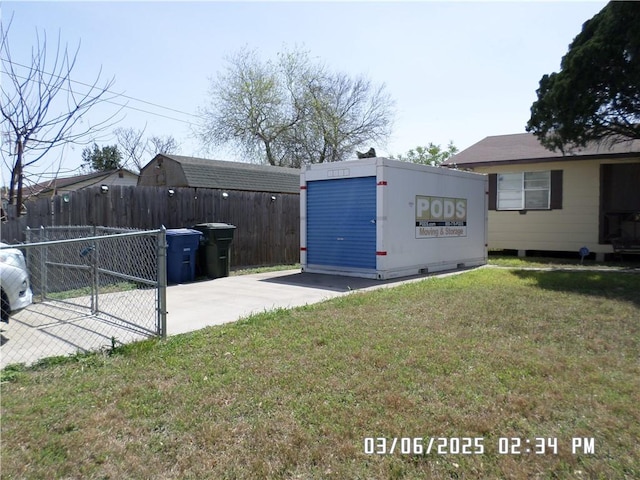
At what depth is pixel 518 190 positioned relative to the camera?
15266 mm

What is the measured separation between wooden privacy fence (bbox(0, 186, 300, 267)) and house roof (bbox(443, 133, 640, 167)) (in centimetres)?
670

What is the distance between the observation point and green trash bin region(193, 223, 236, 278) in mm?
10156

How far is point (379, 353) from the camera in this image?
15.0 ft

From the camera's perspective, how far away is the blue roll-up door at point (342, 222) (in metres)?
10.1

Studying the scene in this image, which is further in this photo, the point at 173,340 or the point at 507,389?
the point at 173,340

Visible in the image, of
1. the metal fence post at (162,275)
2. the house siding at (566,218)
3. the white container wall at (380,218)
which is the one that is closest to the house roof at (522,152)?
the house siding at (566,218)

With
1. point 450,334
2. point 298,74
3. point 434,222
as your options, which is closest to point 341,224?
point 434,222

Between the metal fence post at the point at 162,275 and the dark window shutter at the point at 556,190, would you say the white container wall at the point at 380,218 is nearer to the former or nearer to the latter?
the dark window shutter at the point at 556,190

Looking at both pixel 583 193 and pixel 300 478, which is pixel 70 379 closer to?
pixel 300 478

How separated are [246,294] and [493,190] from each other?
10773 mm

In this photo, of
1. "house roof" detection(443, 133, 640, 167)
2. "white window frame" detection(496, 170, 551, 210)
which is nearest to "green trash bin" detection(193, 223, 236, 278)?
"house roof" detection(443, 133, 640, 167)

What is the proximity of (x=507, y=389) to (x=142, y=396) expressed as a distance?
2952 mm
